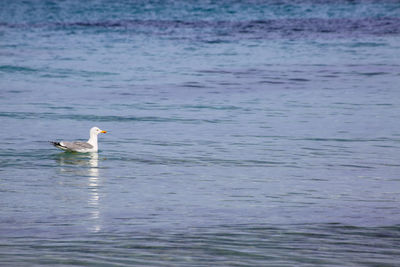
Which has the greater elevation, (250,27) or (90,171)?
(250,27)

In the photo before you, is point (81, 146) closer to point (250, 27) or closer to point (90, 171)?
point (90, 171)

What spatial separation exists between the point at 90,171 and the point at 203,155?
226 cm

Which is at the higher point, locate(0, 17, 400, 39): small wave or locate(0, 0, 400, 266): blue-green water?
locate(0, 17, 400, 39): small wave

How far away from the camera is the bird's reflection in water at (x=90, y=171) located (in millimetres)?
9581

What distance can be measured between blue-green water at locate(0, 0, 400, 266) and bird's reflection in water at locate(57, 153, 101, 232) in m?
0.04

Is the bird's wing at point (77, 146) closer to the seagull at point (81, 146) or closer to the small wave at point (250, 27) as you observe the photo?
the seagull at point (81, 146)

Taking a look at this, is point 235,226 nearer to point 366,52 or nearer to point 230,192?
point 230,192

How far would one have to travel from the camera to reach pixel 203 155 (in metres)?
13.6

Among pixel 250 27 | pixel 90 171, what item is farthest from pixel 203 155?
pixel 250 27

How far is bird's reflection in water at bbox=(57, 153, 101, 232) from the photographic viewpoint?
958cm

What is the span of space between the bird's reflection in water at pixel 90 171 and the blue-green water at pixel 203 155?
43 mm

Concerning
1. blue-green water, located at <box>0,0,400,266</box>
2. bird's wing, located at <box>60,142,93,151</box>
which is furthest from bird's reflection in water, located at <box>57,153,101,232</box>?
bird's wing, located at <box>60,142,93,151</box>

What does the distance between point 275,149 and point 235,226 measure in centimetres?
517

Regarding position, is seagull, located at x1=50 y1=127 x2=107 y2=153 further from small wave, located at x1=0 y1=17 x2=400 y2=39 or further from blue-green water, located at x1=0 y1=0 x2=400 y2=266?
small wave, located at x1=0 y1=17 x2=400 y2=39
